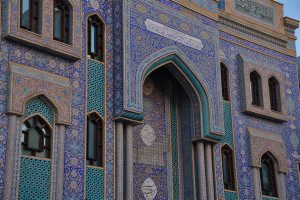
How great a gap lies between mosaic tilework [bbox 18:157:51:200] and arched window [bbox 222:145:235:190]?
15.5 ft

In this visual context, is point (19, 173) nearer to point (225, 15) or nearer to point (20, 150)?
point (20, 150)

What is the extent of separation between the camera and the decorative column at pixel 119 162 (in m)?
9.74

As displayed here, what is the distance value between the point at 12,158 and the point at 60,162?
0.91 metres

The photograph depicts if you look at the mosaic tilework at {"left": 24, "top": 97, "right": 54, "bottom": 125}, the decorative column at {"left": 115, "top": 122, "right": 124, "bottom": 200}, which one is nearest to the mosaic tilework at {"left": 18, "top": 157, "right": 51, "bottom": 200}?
the mosaic tilework at {"left": 24, "top": 97, "right": 54, "bottom": 125}

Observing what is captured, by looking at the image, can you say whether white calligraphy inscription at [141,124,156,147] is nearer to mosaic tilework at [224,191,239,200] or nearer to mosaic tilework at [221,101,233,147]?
mosaic tilework at [221,101,233,147]

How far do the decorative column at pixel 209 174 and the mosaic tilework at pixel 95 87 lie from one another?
284 centimetres

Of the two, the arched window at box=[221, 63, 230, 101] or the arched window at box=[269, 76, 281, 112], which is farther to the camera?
the arched window at box=[269, 76, 281, 112]

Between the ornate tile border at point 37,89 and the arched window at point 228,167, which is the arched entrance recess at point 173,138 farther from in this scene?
the ornate tile border at point 37,89

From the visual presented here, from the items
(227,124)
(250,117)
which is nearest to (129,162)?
(227,124)

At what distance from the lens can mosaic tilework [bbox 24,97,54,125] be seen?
8.96 metres

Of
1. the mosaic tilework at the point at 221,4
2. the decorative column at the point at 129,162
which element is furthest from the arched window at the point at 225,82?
the decorative column at the point at 129,162

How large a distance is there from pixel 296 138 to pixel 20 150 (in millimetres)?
8124

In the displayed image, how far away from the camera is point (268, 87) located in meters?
→ 13.8

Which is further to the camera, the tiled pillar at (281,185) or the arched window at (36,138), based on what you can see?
the tiled pillar at (281,185)
